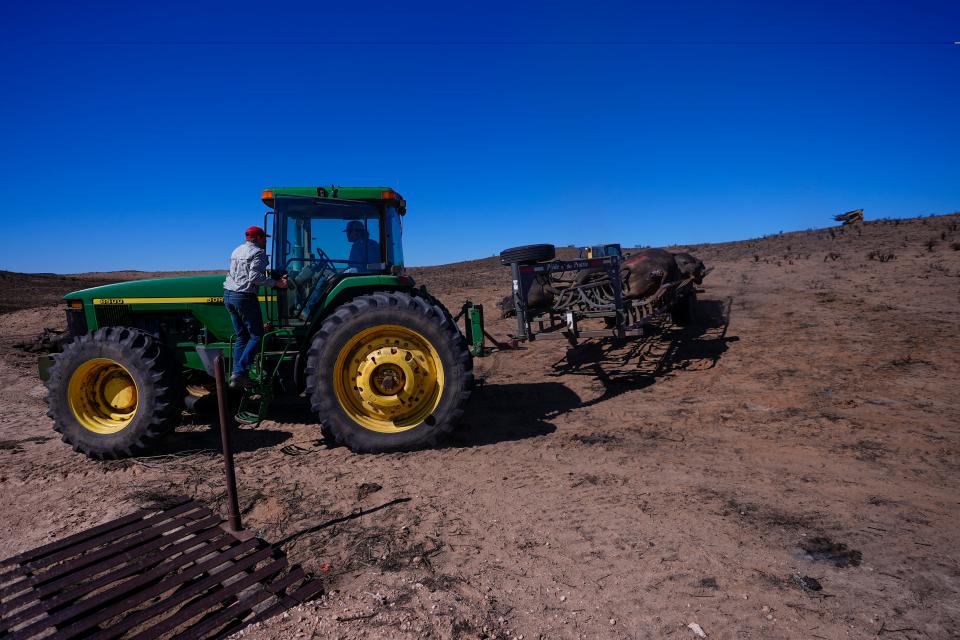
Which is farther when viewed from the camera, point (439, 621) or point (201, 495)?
point (201, 495)

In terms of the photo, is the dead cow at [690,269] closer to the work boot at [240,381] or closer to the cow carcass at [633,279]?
the cow carcass at [633,279]

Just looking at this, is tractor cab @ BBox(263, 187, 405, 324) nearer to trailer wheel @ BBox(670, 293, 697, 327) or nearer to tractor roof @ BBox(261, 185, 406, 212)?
tractor roof @ BBox(261, 185, 406, 212)

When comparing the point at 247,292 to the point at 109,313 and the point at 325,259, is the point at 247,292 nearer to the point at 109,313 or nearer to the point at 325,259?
the point at 325,259

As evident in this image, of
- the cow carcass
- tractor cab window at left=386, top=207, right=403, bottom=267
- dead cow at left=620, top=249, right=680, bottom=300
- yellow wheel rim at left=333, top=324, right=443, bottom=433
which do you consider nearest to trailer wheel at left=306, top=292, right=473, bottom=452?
yellow wheel rim at left=333, top=324, right=443, bottom=433

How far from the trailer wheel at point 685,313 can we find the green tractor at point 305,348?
647 cm

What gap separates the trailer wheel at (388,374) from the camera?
179 inches

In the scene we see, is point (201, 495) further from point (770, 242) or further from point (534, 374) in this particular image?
point (770, 242)

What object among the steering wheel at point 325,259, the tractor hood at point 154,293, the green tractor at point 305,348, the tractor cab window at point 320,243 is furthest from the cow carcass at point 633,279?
the tractor hood at point 154,293

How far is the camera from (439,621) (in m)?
2.42

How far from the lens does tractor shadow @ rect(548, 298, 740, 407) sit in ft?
24.0

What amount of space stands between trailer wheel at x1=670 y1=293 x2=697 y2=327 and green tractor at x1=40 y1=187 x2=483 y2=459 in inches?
255

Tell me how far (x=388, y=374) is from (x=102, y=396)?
2.78 meters

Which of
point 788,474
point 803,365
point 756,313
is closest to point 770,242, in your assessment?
point 756,313

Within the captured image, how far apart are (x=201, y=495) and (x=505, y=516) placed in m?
2.34
